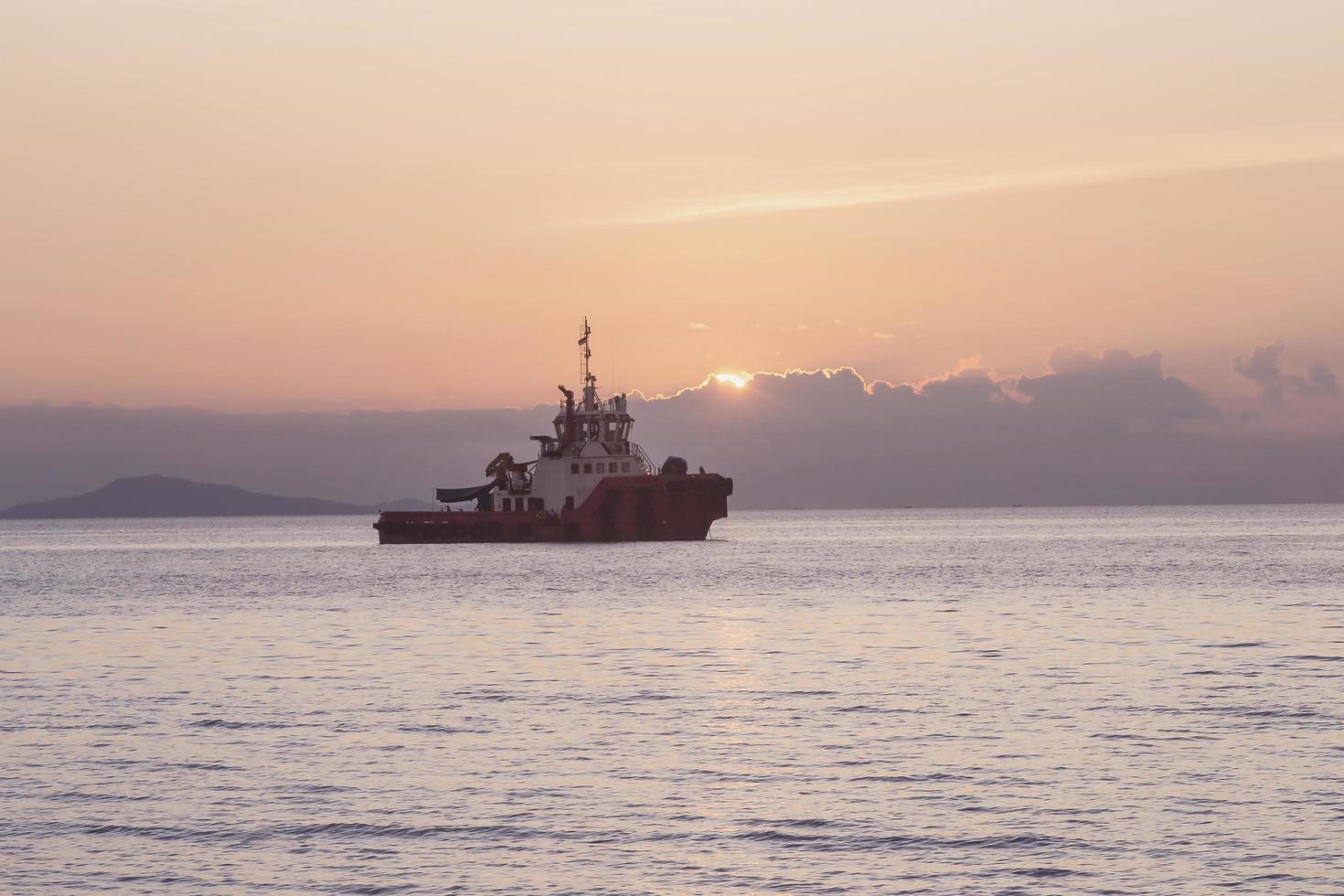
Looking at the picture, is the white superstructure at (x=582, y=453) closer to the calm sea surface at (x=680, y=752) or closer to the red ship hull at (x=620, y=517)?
the red ship hull at (x=620, y=517)

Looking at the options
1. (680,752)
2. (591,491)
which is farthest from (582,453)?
(680,752)

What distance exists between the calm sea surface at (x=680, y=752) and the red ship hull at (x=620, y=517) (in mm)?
49875

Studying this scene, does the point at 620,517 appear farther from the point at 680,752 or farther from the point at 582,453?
the point at 680,752

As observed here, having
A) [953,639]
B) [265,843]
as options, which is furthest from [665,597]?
[265,843]

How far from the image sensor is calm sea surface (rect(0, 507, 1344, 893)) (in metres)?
18.1

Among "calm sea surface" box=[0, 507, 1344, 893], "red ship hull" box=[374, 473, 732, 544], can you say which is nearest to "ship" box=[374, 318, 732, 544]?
"red ship hull" box=[374, 473, 732, 544]

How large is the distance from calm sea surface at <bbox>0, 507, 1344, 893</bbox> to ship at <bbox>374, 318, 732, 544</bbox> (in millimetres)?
50253

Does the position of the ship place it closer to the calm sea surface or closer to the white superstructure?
the white superstructure

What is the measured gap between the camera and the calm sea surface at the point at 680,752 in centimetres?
1806

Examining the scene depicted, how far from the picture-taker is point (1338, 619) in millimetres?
53000

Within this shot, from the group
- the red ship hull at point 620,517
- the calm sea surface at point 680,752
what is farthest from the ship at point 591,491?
the calm sea surface at point 680,752

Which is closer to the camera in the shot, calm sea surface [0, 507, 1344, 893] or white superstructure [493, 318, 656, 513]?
calm sea surface [0, 507, 1344, 893]

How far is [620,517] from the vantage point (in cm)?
11044

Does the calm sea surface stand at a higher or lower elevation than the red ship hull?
lower
